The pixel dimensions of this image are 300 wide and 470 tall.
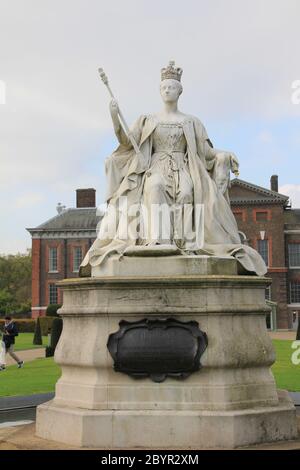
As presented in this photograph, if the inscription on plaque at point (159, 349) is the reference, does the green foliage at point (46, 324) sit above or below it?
below

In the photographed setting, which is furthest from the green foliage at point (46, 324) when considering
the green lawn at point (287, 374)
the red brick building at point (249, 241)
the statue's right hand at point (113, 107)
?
the statue's right hand at point (113, 107)

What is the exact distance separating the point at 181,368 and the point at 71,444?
1460mm

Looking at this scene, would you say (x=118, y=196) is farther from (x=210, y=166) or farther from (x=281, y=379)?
(x=281, y=379)

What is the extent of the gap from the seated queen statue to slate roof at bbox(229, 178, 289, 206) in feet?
161

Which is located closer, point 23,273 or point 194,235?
point 194,235

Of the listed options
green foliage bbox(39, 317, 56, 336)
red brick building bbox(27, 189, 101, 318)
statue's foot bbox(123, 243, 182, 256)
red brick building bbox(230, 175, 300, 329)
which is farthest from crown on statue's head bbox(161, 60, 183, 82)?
red brick building bbox(27, 189, 101, 318)

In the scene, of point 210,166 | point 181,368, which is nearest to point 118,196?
point 210,166

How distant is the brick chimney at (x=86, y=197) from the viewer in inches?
2510

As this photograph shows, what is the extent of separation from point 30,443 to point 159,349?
1835 mm

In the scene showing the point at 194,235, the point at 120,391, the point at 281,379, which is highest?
the point at 194,235

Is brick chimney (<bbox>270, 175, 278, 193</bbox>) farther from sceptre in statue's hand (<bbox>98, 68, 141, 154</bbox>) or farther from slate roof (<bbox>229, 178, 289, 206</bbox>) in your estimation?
sceptre in statue's hand (<bbox>98, 68, 141, 154</bbox>)

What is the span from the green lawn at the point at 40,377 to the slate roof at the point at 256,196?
121 ft

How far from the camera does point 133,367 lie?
696cm

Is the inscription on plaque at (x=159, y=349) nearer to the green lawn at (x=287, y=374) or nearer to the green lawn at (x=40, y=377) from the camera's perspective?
the green lawn at (x=40, y=377)
